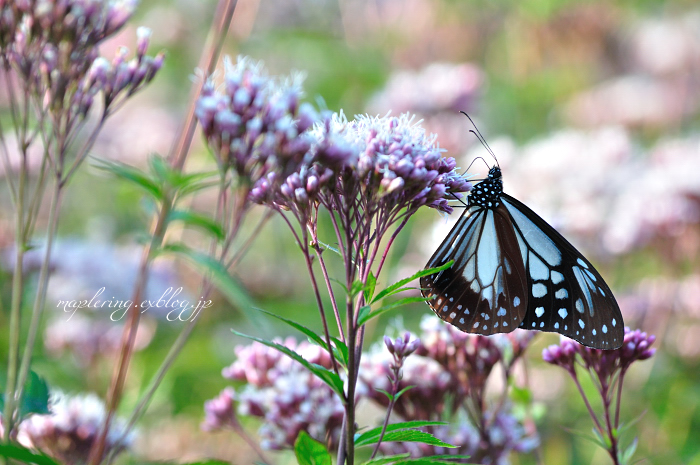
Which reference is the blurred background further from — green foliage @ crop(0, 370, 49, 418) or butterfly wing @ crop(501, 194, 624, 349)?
green foliage @ crop(0, 370, 49, 418)

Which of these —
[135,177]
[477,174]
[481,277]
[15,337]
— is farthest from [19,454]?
[477,174]

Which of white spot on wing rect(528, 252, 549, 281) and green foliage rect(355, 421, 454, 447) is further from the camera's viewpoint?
white spot on wing rect(528, 252, 549, 281)

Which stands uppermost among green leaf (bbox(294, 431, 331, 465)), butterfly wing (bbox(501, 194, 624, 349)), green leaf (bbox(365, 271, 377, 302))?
butterfly wing (bbox(501, 194, 624, 349))

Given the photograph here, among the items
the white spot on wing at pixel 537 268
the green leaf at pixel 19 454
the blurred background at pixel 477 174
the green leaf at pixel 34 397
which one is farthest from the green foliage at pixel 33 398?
the white spot on wing at pixel 537 268

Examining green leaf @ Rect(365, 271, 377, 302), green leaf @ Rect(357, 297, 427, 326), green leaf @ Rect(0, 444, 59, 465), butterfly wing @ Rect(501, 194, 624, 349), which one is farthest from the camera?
butterfly wing @ Rect(501, 194, 624, 349)

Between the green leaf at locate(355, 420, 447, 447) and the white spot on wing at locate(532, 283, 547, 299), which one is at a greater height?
the white spot on wing at locate(532, 283, 547, 299)

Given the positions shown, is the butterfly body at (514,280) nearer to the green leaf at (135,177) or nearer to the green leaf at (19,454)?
the green leaf at (135,177)

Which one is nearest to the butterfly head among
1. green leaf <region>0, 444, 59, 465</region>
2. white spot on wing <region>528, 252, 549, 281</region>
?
white spot on wing <region>528, 252, 549, 281</region>

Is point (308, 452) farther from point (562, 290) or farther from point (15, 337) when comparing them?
point (562, 290)
